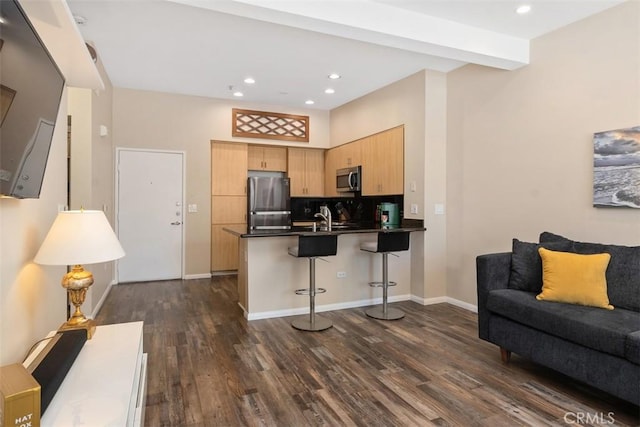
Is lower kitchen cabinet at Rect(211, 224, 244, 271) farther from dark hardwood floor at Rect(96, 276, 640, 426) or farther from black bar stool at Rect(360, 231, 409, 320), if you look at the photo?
black bar stool at Rect(360, 231, 409, 320)

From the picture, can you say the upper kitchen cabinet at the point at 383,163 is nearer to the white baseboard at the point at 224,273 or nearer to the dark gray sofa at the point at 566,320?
the dark gray sofa at the point at 566,320

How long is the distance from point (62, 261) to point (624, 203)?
3706 mm

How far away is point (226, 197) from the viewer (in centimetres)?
614

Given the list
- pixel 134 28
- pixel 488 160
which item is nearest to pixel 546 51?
pixel 488 160

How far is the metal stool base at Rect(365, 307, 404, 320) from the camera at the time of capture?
3.98m

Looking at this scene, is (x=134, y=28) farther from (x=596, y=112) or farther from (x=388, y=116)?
(x=596, y=112)

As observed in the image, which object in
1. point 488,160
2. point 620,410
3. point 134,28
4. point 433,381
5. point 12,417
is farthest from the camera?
Result: point 488,160

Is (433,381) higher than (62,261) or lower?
lower

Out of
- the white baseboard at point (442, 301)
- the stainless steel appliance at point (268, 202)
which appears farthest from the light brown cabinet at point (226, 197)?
the white baseboard at point (442, 301)

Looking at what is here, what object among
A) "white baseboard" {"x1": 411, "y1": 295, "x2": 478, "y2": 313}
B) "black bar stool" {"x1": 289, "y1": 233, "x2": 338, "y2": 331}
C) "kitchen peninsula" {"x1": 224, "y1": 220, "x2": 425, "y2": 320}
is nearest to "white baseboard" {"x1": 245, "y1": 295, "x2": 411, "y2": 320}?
"kitchen peninsula" {"x1": 224, "y1": 220, "x2": 425, "y2": 320}

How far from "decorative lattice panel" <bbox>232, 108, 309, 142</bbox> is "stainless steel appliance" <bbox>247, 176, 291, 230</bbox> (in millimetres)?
798

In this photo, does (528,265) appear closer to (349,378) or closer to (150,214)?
(349,378)

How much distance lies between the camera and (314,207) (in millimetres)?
6840

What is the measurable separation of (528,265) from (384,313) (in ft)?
5.27
